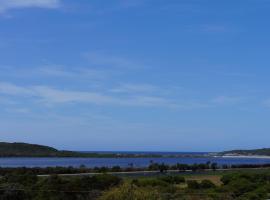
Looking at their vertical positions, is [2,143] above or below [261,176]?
above

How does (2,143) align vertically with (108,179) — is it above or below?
above

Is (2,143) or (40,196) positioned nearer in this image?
(40,196)

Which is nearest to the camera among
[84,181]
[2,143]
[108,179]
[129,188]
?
[129,188]


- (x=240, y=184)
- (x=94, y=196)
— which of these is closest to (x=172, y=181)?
(x=240, y=184)

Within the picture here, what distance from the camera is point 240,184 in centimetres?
3619

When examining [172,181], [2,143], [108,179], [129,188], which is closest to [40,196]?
[129,188]

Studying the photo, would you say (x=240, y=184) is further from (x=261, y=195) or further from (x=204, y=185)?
(x=261, y=195)

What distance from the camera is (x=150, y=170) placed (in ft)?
254

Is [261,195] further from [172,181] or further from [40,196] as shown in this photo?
[172,181]

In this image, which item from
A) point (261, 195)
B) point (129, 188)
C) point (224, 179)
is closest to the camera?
point (129, 188)

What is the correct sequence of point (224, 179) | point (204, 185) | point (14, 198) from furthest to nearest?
point (224, 179), point (204, 185), point (14, 198)

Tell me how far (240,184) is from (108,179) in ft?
26.7

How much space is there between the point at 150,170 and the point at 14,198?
56.8 metres

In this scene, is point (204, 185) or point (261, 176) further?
point (261, 176)
